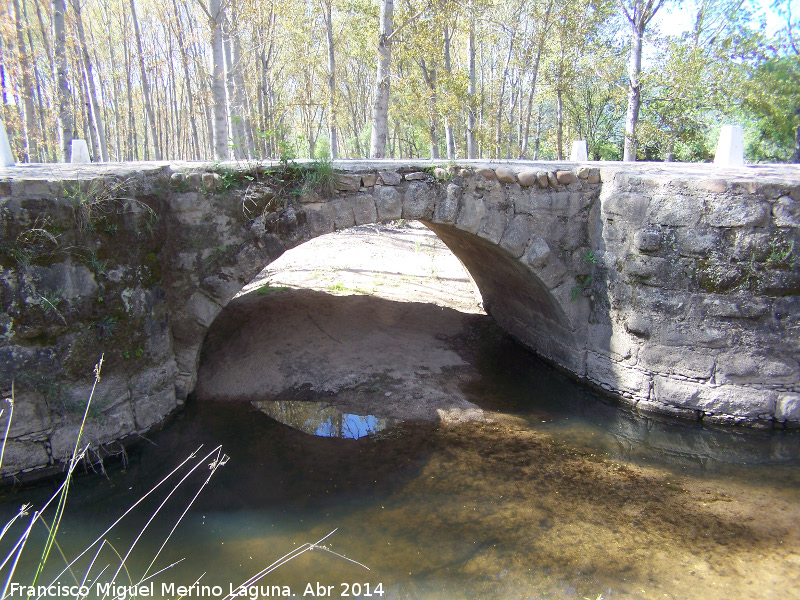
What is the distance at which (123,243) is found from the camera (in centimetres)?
492

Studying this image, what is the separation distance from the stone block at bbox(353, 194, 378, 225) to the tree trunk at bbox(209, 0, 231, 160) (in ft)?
13.8

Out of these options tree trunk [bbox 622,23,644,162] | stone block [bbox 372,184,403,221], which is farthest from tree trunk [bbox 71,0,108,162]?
tree trunk [bbox 622,23,644,162]

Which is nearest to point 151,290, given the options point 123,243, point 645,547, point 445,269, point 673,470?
point 123,243

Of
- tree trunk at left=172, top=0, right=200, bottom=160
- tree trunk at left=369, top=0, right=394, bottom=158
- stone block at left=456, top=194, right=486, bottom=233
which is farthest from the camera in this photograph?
tree trunk at left=172, top=0, right=200, bottom=160

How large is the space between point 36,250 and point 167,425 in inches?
84.6

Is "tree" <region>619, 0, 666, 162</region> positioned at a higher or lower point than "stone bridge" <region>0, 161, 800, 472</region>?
higher

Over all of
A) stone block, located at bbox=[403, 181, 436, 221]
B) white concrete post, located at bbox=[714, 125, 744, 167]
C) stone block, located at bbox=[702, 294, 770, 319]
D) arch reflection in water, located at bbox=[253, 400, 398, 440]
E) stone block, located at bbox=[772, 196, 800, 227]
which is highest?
white concrete post, located at bbox=[714, 125, 744, 167]

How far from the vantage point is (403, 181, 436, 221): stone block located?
5855mm

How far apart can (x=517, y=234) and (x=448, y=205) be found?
2.98ft

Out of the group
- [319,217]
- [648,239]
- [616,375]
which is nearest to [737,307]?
[648,239]

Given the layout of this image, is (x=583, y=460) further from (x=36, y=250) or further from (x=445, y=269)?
(x=445, y=269)

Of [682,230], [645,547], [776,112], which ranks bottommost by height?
[645,547]

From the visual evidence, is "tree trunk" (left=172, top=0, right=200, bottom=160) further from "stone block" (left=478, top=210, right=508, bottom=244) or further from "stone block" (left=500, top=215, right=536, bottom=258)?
"stone block" (left=500, top=215, right=536, bottom=258)

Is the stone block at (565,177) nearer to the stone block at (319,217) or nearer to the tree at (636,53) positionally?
the stone block at (319,217)
